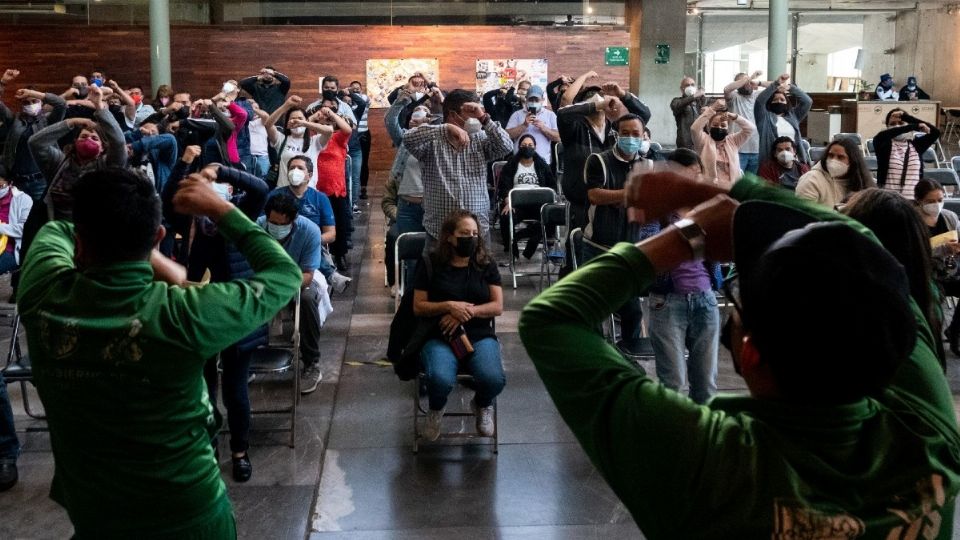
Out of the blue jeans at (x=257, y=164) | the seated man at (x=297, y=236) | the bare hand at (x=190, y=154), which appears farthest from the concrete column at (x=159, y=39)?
the bare hand at (x=190, y=154)

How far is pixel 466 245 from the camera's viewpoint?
21.1ft

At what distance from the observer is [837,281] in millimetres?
1447

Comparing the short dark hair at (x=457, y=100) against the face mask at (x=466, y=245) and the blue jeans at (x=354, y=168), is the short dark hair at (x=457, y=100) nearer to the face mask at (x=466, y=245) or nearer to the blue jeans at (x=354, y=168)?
the face mask at (x=466, y=245)

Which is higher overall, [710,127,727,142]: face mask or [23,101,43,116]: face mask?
[23,101,43,116]: face mask

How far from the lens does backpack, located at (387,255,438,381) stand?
6.24m

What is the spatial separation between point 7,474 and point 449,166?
3591mm

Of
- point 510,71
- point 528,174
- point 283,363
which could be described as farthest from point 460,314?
point 510,71

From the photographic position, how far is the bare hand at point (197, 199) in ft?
8.23

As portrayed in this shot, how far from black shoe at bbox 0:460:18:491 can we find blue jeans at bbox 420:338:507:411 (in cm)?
217

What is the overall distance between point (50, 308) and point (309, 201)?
647cm

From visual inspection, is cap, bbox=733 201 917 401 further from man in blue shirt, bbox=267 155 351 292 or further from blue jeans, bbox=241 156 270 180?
blue jeans, bbox=241 156 270 180

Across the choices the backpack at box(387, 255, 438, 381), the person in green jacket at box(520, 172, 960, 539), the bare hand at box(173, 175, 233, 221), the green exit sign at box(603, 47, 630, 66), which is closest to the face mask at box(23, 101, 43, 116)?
the backpack at box(387, 255, 438, 381)

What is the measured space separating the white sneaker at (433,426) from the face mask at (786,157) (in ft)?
16.4

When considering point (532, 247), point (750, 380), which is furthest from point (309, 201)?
point (750, 380)
